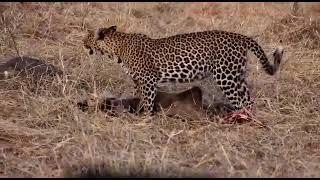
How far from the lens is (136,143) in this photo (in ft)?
20.0

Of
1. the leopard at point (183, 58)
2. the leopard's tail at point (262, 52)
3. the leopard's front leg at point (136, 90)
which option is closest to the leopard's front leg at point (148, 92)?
the leopard at point (183, 58)

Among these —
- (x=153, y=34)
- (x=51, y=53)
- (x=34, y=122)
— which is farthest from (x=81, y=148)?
(x=153, y=34)

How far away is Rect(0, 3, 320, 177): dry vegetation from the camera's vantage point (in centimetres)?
557

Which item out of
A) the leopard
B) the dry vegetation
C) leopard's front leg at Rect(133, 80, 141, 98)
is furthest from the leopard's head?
the dry vegetation

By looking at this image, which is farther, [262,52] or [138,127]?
[262,52]

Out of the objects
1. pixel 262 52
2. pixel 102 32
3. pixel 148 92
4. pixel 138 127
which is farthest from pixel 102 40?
→ pixel 262 52

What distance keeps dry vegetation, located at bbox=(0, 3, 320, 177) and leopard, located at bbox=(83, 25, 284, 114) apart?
459 millimetres

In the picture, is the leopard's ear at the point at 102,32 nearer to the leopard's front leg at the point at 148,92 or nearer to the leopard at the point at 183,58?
the leopard at the point at 183,58

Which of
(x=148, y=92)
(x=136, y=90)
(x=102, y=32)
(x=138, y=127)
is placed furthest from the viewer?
(x=136, y=90)

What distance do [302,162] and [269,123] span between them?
1.48m

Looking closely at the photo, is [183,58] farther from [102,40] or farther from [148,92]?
[102,40]

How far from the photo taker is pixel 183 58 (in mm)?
7582

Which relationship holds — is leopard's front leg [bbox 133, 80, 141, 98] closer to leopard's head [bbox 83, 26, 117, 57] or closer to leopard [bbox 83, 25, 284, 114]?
leopard [bbox 83, 25, 284, 114]

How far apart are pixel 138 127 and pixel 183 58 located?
4.26 feet
